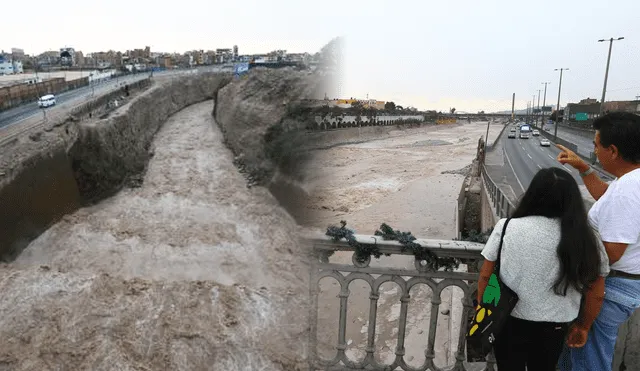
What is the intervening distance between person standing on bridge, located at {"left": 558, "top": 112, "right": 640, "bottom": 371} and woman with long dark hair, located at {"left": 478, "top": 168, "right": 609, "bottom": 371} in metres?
0.07

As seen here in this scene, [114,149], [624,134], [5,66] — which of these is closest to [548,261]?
[624,134]

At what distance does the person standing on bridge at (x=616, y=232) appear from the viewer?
160 centimetres

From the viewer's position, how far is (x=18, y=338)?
17.6 feet

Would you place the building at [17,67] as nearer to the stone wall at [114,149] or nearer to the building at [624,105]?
the stone wall at [114,149]

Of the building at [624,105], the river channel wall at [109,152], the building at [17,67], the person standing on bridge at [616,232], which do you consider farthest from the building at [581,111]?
the person standing on bridge at [616,232]

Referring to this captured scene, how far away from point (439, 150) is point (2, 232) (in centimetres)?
3182

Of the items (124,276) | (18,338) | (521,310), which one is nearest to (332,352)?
(521,310)

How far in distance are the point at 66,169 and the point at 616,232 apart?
1028 cm

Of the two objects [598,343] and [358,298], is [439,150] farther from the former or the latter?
[598,343]

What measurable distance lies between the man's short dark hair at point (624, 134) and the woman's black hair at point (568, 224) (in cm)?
31

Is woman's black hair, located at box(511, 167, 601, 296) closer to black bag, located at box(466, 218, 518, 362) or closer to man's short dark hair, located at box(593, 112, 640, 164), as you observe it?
black bag, located at box(466, 218, 518, 362)

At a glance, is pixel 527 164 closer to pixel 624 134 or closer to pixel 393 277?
pixel 624 134

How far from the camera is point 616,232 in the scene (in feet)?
Answer: 5.25

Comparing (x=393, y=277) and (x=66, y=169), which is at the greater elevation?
(x=393, y=277)
